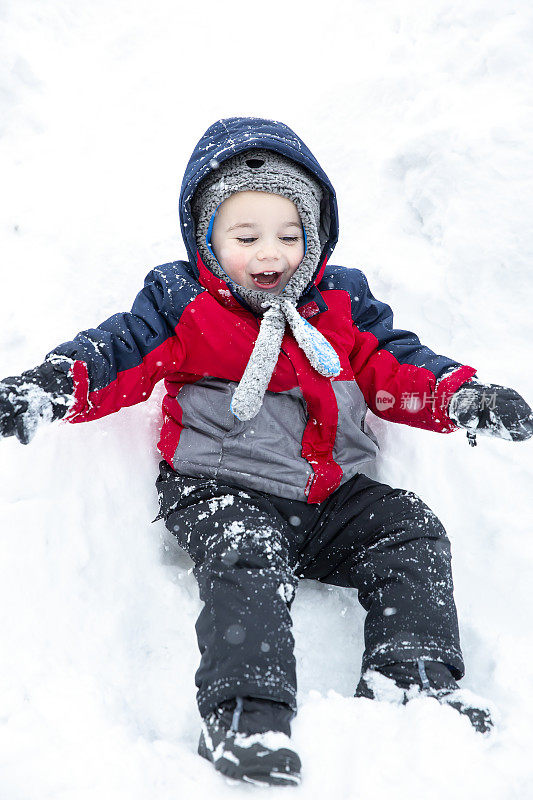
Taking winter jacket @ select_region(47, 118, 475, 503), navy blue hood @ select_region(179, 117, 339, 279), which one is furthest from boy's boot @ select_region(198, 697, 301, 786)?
navy blue hood @ select_region(179, 117, 339, 279)

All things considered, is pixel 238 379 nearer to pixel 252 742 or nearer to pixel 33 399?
pixel 33 399

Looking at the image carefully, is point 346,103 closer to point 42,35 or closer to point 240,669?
point 42,35

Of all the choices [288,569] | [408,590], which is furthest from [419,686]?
[288,569]

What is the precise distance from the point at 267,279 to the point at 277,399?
356 millimetres

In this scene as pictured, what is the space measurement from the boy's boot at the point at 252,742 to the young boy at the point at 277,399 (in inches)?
7.6

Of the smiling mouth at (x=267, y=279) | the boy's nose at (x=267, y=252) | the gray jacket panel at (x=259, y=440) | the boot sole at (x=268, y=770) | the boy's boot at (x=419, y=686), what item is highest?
the boy's nose at (x=267, y=252)

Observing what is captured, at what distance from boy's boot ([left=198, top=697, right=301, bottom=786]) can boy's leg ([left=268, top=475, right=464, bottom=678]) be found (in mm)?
326

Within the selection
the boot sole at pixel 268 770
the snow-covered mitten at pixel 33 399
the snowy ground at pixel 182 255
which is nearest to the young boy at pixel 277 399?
the snow-covered mitten at pixel 33 399

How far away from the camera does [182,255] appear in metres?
2.64

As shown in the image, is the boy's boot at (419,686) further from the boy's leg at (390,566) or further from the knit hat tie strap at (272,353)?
the knit hat tie strap at (272,353)

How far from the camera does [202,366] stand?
186 centimetres

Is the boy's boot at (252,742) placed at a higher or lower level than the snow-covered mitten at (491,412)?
lower

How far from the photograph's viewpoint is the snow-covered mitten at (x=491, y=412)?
1.70 m

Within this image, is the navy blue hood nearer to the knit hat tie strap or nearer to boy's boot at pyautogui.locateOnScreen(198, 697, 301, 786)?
the knit hat tie strap
